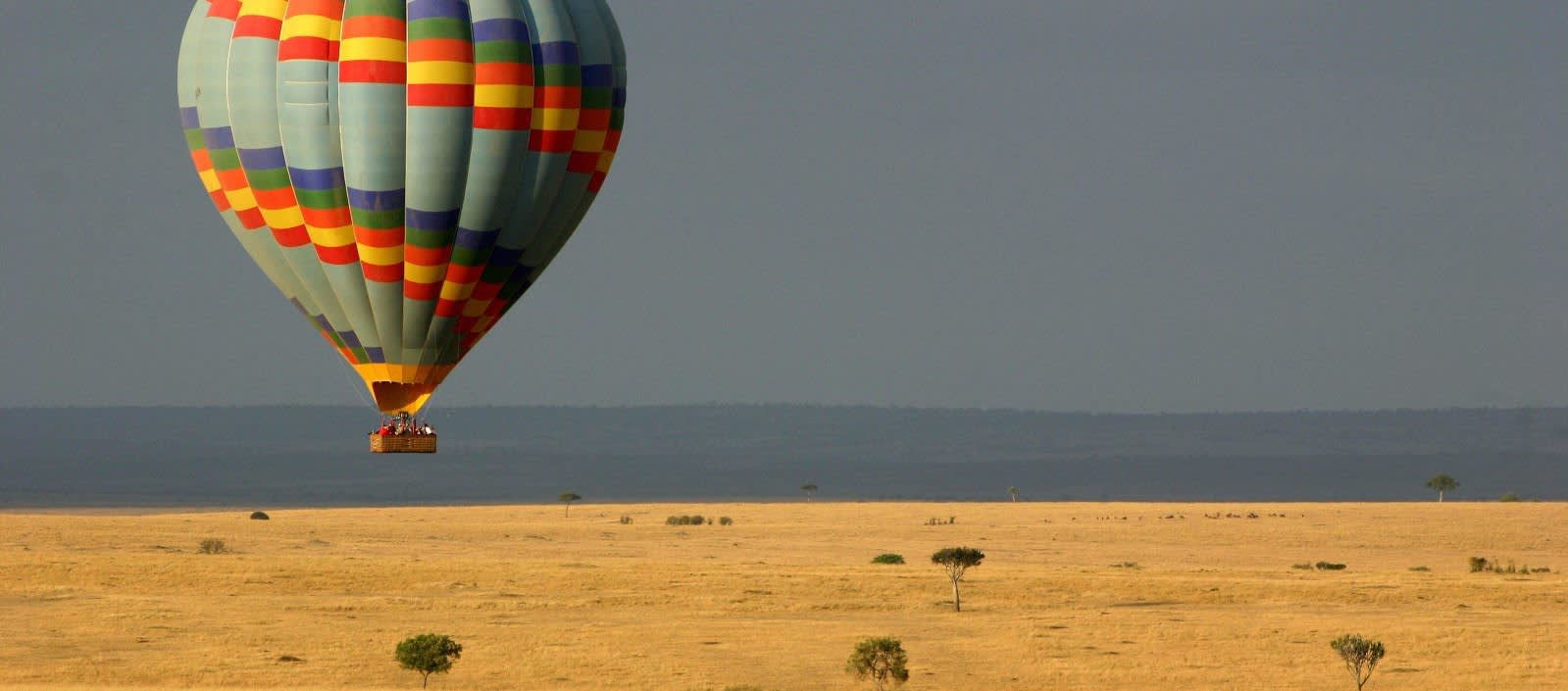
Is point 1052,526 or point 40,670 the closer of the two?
point 40,670

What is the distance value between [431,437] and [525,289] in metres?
5.37

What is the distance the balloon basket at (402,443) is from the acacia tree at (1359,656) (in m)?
21.2

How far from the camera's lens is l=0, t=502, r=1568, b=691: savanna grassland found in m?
48.0

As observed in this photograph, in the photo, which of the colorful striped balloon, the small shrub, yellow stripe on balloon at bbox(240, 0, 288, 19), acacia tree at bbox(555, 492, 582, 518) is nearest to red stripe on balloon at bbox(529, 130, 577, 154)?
the colorful striped balloon

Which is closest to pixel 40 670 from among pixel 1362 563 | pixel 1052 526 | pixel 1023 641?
pixel 1023 641

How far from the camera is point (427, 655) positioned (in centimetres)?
4731

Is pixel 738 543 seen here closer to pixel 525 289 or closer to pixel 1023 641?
pixel 1023 641

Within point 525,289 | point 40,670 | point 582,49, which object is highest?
point 582,49

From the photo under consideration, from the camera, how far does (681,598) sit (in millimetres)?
61219

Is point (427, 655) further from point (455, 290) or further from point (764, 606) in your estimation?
point (764, 606)

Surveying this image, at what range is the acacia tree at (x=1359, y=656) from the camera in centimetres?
4734

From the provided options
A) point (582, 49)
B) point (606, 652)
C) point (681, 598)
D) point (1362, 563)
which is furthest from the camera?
point (1362, 563)

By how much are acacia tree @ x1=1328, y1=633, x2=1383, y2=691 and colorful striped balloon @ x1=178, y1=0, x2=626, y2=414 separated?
2034 centimetres

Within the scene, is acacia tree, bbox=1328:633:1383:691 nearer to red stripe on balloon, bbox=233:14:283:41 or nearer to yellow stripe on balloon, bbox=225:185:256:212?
yellow stripe on balloon, bbox=225:185:256:212
